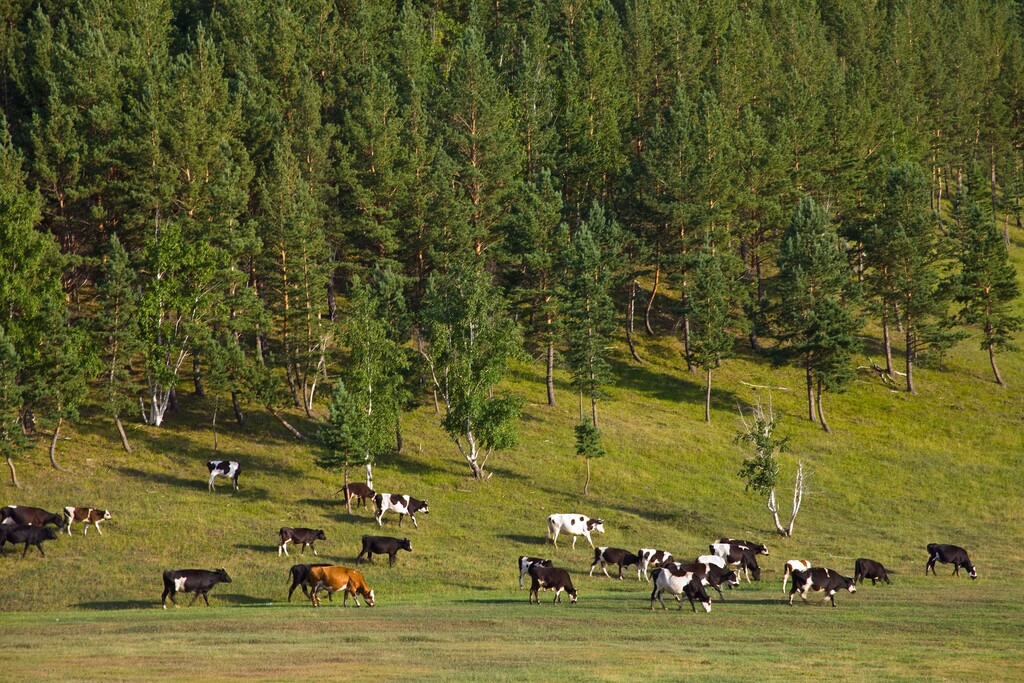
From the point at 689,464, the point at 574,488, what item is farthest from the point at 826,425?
the point at 574,488

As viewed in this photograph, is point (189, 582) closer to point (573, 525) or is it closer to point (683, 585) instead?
point (683, 585)

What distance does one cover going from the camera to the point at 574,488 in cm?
6325

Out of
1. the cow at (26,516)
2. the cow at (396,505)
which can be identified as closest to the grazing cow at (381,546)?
the cow at (396,505)

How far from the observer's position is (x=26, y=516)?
153 ft

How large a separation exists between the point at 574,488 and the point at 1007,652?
3739 cm

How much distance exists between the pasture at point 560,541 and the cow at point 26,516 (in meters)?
1.54

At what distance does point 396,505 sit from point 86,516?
13594 millimetres

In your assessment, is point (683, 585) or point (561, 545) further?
point (561, 545)

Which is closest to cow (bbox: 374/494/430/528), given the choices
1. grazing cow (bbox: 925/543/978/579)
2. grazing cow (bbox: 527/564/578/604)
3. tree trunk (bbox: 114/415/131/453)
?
tree trunk (bbox: 114/415/131/453)

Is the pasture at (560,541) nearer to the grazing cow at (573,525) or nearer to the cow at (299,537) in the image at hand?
the cow at (299,537)

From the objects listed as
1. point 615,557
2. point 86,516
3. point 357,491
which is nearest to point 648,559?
point 615,557

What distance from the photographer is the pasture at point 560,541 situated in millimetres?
26266

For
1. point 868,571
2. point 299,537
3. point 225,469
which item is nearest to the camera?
point 868,571

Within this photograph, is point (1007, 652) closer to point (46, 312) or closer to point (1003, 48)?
point (46, 312)
